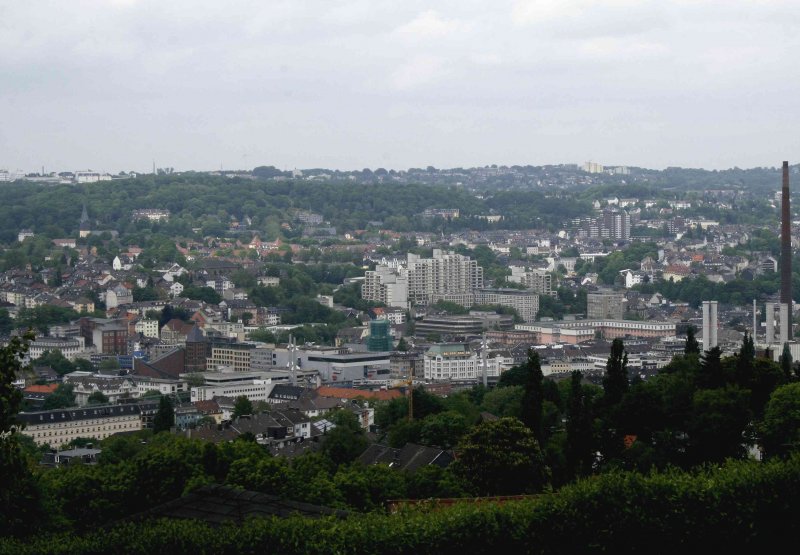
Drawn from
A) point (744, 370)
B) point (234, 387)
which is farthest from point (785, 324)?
point (744, 370)

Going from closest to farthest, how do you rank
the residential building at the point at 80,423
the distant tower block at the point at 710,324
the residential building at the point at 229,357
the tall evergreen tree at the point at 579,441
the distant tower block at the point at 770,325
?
1. the tall evergreen tree at the point at 579,441
2. the residential building at the point at 80,423
3. the distant tower block at the point at 710,324
4. the distant tower block at the point at 770,325
5. the residential building at the point at 229,357

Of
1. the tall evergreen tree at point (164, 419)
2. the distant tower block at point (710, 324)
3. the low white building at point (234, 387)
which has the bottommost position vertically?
the low white building at point (234, 387)

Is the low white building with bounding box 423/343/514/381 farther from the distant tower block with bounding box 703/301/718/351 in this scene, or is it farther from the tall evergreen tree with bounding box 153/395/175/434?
the tall evergreen tree with bounding box 153/395/175/434

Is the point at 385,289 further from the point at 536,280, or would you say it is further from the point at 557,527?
the point at 557,527

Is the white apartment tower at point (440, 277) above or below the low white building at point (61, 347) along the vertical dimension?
above

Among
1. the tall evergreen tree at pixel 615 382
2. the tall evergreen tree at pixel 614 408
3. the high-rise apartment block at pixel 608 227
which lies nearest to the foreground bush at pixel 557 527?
the tall evergreen tree at pixel 614 408

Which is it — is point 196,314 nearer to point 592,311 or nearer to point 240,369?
point 240,369

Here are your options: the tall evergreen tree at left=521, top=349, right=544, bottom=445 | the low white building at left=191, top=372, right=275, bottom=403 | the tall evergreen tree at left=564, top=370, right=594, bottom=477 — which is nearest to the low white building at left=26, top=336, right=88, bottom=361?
the low white building at left=191, top=372, right=275, bottom=403

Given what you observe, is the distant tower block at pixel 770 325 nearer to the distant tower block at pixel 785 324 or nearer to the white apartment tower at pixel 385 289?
the distant tower block at pixel 785 324
